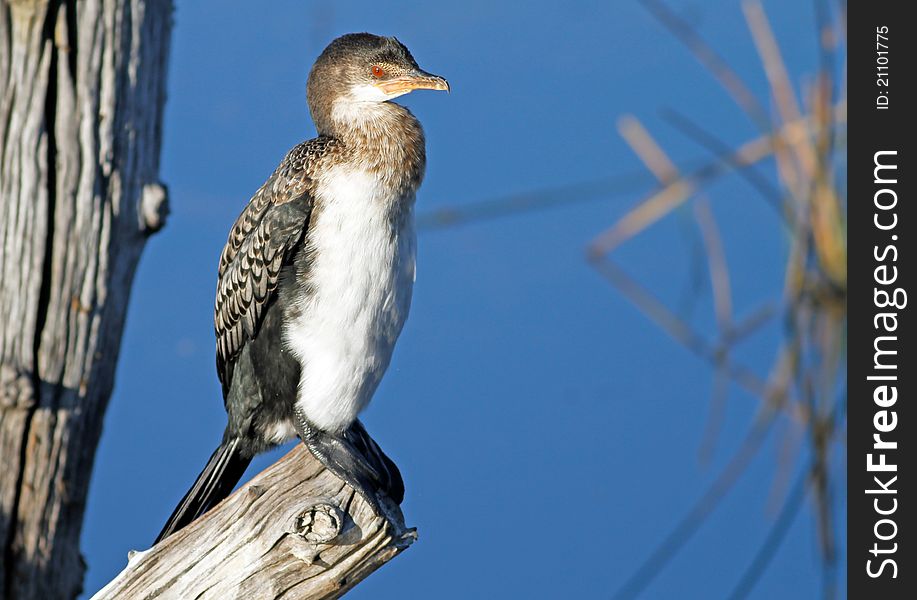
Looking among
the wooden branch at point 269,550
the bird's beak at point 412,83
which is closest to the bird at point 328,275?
the bird's beak at point 412,83

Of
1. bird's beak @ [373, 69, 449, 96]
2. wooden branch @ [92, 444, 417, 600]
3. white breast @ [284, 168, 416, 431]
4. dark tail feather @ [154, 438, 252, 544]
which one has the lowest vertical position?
wooden branch @ [92, 444, 417, 600]

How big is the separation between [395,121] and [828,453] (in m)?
3.41

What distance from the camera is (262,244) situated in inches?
98.5

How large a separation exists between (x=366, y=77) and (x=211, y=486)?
3.37 ft

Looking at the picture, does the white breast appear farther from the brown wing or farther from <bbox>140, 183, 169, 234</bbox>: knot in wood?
<bbox>140, 183, 169, 234</bbox>: knot in wood

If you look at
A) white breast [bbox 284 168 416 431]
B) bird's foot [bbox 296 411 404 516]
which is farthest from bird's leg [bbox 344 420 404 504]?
white breast [bbox 284 168 416 431]

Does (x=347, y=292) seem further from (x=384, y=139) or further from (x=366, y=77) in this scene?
(x=366, y=77)

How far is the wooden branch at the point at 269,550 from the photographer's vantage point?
2.23 meters

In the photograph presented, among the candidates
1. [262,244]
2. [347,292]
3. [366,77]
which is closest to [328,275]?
→ [347,292]

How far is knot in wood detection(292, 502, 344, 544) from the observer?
86.7 inches

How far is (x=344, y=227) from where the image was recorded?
8.05ft

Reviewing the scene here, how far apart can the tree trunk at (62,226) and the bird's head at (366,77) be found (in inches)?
26.8
